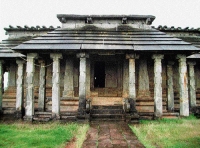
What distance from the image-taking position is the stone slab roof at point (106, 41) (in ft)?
34.1

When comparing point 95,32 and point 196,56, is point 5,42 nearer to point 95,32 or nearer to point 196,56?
point 95,32

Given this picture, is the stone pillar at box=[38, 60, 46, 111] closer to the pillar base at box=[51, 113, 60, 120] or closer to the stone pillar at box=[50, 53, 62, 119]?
the stone pillar at box=[50, 53, 62, 119]

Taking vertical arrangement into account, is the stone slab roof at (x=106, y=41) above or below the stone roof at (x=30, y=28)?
below

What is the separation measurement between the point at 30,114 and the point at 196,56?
35.1 feet

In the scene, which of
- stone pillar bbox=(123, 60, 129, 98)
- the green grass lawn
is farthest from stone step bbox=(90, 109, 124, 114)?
the green grass lawn

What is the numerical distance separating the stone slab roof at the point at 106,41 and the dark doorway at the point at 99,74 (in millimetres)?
2705

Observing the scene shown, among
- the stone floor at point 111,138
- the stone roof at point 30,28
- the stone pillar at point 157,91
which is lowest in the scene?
the stone floor at point 111,138

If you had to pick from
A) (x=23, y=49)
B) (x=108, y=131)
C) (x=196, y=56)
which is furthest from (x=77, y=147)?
(x=196, y=56)

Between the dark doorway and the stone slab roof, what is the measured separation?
107 inches

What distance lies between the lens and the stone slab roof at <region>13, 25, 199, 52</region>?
1039 centimetres

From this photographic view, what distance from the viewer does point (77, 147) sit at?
5.91 m

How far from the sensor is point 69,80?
41.7 ft

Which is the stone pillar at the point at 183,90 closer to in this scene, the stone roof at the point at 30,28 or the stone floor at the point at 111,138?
the stone floor at the point at 111,138

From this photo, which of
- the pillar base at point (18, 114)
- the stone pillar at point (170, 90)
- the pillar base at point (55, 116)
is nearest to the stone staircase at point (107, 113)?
the pillar base at point (55, 116)
